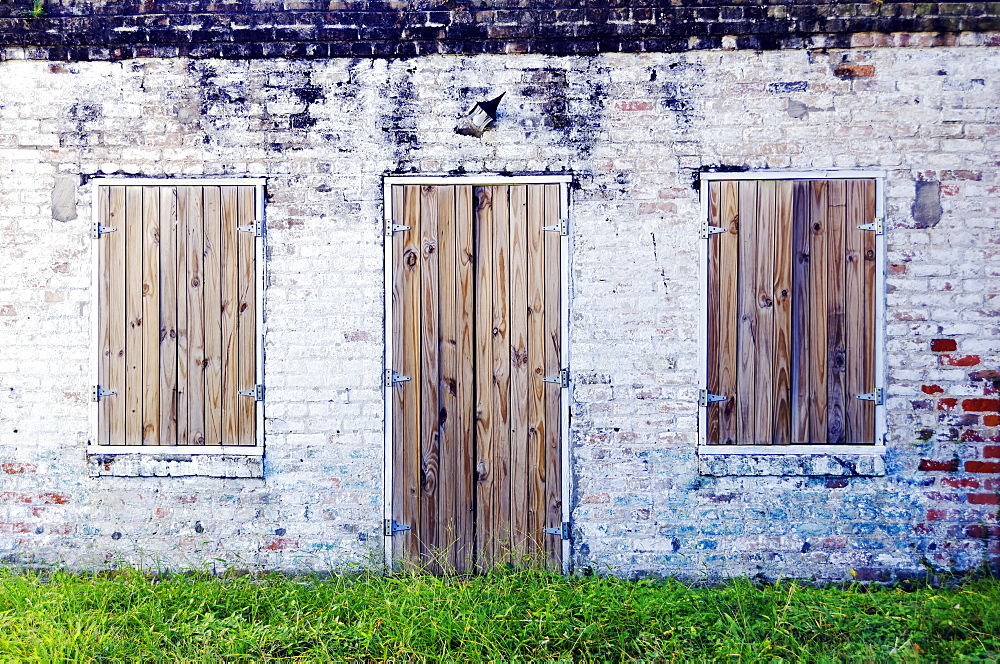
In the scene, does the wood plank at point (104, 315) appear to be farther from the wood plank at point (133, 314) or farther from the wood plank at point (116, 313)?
the wood plank at point (133, 314)

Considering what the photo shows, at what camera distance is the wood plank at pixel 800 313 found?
4.34 m

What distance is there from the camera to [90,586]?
407cm

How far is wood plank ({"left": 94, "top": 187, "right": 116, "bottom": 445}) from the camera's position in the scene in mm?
4438

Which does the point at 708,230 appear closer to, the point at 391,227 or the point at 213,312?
the point at 391,227

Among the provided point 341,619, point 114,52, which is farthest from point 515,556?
point 114,52

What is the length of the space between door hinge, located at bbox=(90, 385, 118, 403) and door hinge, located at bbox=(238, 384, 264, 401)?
2.61 ft

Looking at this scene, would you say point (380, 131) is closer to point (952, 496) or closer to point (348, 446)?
point (348, 446)

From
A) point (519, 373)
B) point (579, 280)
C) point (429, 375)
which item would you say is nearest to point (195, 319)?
point (429, 375)

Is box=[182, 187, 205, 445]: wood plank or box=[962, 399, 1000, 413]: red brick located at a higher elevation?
box=[182, 187, 205, 445]: wood plank

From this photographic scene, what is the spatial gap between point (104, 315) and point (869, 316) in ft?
15.2

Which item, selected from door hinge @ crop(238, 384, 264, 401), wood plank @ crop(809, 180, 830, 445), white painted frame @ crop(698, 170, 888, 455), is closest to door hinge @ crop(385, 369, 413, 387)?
door hinge @ crop(238, 384, 264, 401)

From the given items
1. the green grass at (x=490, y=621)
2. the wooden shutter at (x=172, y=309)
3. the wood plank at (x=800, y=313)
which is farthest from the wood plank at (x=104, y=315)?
the wood plank at (x=800, y=313)

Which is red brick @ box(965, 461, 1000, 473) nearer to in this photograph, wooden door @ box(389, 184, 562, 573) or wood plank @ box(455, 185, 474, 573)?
wooden door @ box(389, 184, 562, 573)

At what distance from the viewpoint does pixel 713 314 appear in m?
4.36
